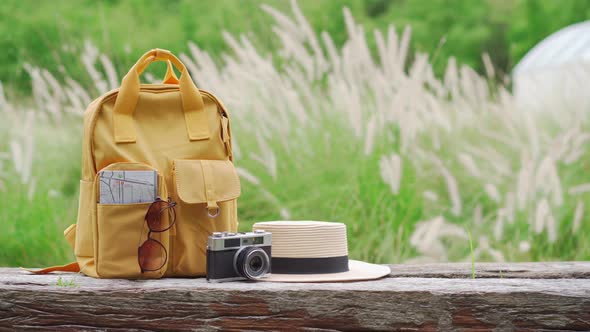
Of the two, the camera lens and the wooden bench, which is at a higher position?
the camera lens

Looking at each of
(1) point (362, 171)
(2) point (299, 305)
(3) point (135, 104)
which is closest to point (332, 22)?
(1) point (362, 171)

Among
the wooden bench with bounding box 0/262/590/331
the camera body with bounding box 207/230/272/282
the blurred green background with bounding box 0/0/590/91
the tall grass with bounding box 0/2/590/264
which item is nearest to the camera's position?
the wooden bench with bounding box 0/262/590/331

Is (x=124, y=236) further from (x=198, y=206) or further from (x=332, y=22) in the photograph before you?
(x=332, y=22)

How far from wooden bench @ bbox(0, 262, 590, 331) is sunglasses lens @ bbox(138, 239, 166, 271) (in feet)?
0.16

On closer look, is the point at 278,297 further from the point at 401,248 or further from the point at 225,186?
the point at 401,248

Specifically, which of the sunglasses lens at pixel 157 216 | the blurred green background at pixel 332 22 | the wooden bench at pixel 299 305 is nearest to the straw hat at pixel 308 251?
the wooden bench at pixel 299 305

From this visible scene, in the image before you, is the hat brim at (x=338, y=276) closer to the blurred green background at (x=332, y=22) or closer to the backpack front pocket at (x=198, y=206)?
the backpack front pocket at (x=198, y=206)

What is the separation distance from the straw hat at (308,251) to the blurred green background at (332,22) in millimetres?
6884

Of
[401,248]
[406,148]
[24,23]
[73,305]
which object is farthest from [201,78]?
[24,23]

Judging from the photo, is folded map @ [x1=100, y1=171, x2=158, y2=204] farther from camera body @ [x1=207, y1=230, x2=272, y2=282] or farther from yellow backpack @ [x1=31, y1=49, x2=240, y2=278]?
camera body @ [x1=207, y1=230, x2=272, y2=282]

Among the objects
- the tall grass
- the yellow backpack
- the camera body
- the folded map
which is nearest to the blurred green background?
the tall grass

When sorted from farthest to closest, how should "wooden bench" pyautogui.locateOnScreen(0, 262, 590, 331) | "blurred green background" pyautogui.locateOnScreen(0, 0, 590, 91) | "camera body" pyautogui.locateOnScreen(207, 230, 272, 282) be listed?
"blurred green background" pyautogui.locateOnScreen(0, 0, 590, 91), "camera body" pyautogui.locateOnScreen(207, 230, 272, 282), "wooden bench" pyautogui.locateOnScreen(0, 262, 590, 331)

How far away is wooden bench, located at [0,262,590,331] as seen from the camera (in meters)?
1.45

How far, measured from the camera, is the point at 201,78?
2.92m
